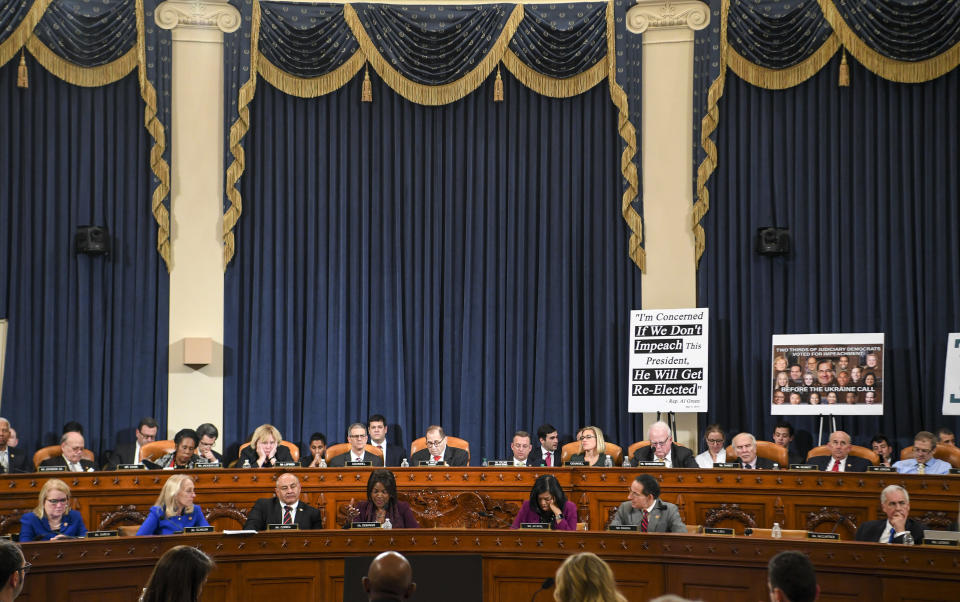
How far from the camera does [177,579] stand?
3.69m

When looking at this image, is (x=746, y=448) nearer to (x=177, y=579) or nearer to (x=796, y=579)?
(x=796, y=579)

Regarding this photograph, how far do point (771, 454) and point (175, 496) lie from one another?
4.67 metres

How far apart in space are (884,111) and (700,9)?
2.02 m

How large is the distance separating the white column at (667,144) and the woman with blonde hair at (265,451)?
3.86 meters

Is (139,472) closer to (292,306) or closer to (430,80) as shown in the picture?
(292,306)

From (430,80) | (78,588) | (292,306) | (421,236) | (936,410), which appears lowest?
(78,588)

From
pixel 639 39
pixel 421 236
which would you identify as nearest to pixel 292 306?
pixel 421 236

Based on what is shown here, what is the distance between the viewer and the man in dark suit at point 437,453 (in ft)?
30.8

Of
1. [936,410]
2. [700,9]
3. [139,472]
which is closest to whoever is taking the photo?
[139,472]

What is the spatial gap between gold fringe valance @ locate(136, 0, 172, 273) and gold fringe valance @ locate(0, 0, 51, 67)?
36.3 inches

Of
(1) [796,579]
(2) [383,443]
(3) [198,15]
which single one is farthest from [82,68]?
(1) [796,579]

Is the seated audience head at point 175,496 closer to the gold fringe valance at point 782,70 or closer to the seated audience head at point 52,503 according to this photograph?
the seated audience head at point 52,503

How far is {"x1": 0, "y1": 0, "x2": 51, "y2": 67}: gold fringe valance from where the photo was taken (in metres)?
10.6

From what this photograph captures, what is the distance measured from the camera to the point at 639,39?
36.6 ft
